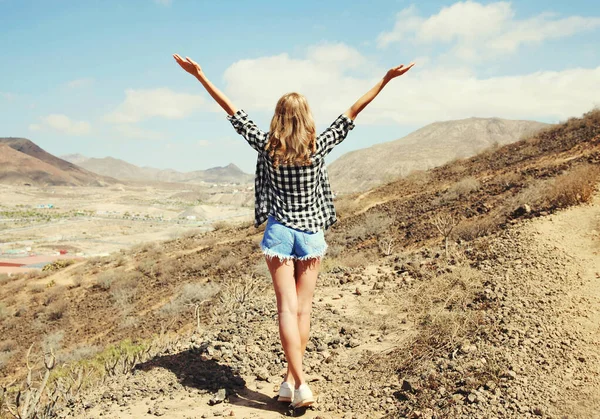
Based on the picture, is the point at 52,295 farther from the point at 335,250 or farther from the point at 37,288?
the point at 335,250

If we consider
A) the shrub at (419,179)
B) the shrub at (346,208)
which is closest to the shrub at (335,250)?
the shrub at (346,208)

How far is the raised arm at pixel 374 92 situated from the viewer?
2.85 m

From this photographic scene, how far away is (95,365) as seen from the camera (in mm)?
6184

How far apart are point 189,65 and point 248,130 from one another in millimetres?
595

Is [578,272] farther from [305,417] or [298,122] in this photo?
[298,122]

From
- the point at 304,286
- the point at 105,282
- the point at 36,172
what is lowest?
the point at 105,282

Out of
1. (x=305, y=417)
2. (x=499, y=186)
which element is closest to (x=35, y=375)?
(x=305, y=417)

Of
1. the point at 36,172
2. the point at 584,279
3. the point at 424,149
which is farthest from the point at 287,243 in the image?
the point at 36,172

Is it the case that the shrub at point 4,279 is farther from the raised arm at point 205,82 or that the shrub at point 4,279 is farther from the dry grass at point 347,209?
the raised arm at point 205,82

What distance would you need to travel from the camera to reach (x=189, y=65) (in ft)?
9.56

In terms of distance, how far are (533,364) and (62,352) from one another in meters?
10.2

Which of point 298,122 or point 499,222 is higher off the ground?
point 298,122

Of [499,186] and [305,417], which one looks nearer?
[305,417]

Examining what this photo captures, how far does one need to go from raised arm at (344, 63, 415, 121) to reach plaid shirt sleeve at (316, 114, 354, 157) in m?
0.05
